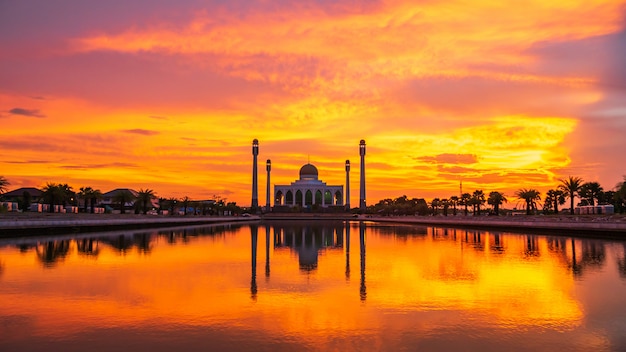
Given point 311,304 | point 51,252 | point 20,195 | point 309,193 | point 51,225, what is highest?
point 309,193

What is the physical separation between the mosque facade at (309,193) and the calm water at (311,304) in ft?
414

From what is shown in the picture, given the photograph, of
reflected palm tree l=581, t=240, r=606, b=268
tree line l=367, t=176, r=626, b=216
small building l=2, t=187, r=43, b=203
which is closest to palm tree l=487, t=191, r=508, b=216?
tree line l=367, t=176, r=626, b=216

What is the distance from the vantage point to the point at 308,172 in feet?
502

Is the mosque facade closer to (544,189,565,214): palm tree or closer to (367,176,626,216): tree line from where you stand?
(367,176,626,216): tree line

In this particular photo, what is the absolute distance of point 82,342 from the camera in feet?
28.1

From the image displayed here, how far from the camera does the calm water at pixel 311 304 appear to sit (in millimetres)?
8711

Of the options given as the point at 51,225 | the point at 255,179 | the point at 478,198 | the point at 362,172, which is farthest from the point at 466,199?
the point at 51,225

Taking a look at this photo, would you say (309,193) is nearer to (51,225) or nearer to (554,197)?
(554,197)

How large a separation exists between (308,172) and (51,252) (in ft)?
427

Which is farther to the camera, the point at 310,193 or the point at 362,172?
the point at 310,193

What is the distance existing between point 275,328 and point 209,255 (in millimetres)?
14055

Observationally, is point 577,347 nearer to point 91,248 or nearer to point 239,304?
point 239,304

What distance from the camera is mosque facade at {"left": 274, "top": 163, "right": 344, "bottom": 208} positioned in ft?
Result: 482

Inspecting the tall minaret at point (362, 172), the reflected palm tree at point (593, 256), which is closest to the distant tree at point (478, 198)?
the tall minaret at point (362, 172)
